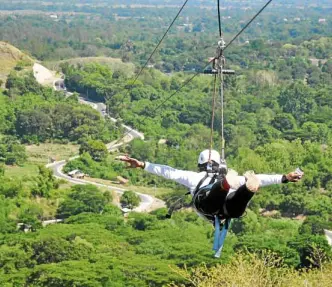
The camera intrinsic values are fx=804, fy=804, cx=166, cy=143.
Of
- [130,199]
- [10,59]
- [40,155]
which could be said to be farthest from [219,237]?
[10,59]

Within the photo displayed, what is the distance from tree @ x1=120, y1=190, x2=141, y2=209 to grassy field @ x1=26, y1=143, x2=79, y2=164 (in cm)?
1298

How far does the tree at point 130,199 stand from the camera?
43.2m

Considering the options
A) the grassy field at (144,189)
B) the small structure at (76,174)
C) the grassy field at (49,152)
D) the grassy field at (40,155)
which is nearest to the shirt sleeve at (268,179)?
the grassy field at (144,189)

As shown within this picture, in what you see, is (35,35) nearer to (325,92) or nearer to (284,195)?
(325,92)

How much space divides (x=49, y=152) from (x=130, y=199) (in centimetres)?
1690

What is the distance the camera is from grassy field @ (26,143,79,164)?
56.3 meters

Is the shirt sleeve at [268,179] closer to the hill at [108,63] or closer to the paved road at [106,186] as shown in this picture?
the paved road at [106,186]

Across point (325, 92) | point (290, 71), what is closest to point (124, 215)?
point (325, 92)

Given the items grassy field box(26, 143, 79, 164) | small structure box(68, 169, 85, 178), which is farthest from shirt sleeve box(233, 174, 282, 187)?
grassy field box(26, 143, 79, 164)

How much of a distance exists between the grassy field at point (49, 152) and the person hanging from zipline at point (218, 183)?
46813 millimetres

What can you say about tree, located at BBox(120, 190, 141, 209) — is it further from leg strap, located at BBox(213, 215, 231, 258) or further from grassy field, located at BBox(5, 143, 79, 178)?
leg strap, located at BBox(213, 215, 231, 258)

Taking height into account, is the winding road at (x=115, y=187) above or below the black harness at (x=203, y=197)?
below

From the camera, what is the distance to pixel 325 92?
269 ft

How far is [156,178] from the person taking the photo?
51.0 metres
